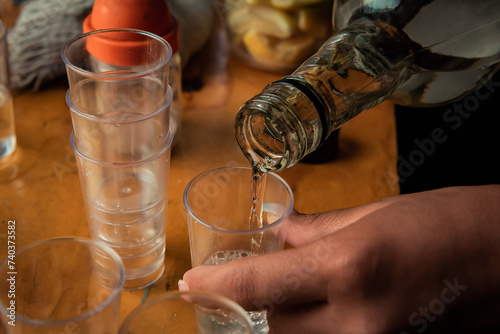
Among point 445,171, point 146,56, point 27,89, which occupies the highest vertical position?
point 146,56

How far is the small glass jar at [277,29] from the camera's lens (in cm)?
Result: 84

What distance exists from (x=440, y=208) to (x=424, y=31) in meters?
0.20

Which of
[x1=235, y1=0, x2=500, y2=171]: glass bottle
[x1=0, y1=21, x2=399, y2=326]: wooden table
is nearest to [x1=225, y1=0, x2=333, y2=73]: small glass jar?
[x1=0, y1=21, x2=399, y2=326]: wooden table

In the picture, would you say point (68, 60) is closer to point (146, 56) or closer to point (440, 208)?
point (146, 56)

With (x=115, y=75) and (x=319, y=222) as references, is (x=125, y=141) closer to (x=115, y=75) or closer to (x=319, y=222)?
(x=115, y=75)

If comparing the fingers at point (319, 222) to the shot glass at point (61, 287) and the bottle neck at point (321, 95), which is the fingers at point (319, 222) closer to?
the bottle neck at point (321, 95)

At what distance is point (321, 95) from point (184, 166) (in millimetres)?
287

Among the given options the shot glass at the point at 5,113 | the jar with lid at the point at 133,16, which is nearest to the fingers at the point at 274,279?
the jar with lid at the point at 133,16

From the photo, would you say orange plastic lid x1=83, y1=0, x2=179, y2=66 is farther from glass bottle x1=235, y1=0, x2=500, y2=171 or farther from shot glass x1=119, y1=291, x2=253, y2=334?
shot glass x1=119, y1=291, x2=253, y2=334

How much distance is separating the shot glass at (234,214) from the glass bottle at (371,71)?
0.02 metres

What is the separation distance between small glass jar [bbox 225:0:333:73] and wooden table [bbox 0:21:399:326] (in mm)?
37

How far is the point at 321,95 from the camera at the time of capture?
514mm

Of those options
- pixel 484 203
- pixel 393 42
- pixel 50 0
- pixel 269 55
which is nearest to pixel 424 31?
pixel 393 42

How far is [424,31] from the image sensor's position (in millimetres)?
609
